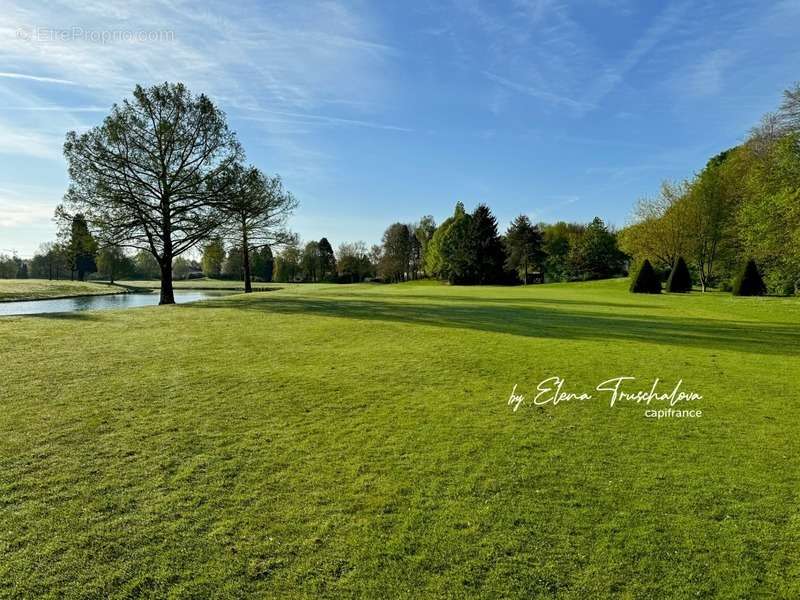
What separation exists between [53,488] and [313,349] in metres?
7.21

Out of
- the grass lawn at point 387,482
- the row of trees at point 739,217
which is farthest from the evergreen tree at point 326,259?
the grass lawn at point 387,482

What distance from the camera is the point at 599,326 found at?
16.2 m

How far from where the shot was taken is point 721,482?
14.8 feet

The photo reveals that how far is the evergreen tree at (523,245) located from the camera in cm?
7856

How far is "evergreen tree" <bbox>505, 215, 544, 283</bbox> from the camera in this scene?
78.6m

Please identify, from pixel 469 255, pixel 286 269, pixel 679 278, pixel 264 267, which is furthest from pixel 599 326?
pixel 264 267

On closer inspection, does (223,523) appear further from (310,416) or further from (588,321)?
(588,321)

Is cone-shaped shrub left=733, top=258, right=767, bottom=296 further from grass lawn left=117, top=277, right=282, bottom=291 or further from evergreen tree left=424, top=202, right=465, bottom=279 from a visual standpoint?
grass lawn left=117, top=277, right=282, bottom=291

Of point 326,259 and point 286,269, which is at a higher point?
point 326,259

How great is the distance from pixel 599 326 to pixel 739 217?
31477 millimetres

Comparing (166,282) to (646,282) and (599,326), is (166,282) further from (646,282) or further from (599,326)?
(646,282)

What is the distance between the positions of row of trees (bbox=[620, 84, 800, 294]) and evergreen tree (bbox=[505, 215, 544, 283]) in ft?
76.0

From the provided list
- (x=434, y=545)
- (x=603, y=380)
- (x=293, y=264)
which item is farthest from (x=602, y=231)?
(x=434, y=545)

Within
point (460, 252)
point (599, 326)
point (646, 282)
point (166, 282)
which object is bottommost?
point (599, 326)
